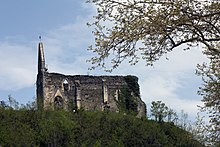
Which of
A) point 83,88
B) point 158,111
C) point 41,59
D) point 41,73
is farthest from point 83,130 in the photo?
point 41,59

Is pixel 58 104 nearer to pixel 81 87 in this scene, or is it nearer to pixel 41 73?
pixel 81 87

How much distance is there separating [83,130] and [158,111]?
16.9ft

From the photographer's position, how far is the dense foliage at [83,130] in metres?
21.2

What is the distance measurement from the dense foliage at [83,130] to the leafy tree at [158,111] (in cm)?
94

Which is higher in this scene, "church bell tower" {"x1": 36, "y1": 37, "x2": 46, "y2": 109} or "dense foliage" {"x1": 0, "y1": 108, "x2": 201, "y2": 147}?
"church bell tower" {"x1": 36, "y1": 37, "x2": 46, "y2": 109}

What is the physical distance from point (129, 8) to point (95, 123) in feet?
37.1

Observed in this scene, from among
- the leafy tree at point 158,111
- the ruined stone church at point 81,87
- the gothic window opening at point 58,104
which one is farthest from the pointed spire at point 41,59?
the leafy tree at point 158,111

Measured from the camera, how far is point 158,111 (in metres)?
26.2

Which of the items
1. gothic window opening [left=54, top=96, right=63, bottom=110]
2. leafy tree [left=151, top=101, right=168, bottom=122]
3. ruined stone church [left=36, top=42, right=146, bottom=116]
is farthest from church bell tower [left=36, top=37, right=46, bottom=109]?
leafy tree [left=151, top=101, right=168, bottom=122]

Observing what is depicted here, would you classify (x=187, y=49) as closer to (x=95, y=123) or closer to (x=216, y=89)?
(x=216, y=89)

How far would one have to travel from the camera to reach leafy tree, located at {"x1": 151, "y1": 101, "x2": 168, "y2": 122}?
25.5 metres

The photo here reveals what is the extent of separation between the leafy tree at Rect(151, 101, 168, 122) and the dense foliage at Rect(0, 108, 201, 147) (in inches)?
37.1

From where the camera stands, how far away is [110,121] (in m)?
23.2

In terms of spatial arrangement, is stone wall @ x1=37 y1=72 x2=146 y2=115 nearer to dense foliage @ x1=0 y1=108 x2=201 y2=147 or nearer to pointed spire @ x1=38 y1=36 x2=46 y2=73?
pointed spire @ x1=38 y1=36 x2=46 y2=73
